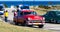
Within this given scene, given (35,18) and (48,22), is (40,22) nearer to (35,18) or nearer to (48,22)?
(35,18)

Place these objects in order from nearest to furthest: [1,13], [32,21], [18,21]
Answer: [32,21]
[18,21]
[1,13]

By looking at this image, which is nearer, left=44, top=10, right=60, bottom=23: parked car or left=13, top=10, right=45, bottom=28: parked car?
left=13, top=10, right=45, bottom=28: parked car

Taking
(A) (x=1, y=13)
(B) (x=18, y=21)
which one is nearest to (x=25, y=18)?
(B) (x=18, y=21)

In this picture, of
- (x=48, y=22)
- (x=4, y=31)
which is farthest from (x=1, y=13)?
(x=4, y=31)

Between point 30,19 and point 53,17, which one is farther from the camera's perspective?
point 53,17

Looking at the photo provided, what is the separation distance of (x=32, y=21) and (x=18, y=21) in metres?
3.20

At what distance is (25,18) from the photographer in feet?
78.2

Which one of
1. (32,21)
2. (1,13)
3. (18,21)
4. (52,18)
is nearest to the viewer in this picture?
(32,21)

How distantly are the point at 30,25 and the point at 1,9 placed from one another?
67.1 feet

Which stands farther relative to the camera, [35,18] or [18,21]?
[18,21]

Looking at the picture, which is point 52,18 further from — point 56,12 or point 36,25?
point 36,25

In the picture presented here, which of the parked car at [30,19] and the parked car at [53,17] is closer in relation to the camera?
the parked car at [30,19]

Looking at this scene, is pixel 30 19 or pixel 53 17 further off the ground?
pixel 30 19

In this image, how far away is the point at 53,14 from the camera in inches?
1153
